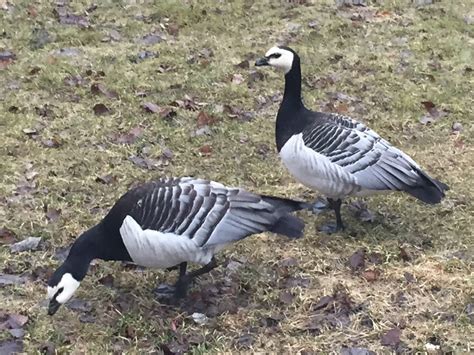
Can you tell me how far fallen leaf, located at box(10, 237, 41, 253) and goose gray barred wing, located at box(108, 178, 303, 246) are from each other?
0.87m

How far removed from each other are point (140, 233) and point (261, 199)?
0.75 m

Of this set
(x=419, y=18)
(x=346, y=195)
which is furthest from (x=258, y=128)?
(x=419, y=18)

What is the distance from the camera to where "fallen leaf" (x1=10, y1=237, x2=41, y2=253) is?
4941 mm

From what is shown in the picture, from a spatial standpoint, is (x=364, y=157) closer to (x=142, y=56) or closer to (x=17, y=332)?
(x=17, y=332)

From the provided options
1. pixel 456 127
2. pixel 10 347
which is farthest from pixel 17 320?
pixel 456 127

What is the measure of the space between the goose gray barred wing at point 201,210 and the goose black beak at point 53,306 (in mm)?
620

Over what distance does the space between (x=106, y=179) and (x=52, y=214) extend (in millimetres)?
629

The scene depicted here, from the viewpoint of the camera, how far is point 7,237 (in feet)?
16.6

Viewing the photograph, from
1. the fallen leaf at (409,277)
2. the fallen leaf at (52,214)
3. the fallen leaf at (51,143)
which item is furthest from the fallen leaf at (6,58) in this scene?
the fallen leaf at (409,277)

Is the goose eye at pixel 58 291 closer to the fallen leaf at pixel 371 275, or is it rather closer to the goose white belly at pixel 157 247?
the goose white belly at pixel 157 247

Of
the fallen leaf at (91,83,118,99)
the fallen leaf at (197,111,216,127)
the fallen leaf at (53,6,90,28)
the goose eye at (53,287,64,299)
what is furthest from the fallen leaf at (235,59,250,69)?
the goose eye at (53,287,64,299)

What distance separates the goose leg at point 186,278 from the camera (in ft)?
14.9

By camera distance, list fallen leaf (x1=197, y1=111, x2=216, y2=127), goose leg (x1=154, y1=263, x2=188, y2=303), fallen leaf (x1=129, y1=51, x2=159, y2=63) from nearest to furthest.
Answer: goose leg (x1=154, y1=263, x2=188, y2=303), fallen leaf (x1=197, y1=111, x2=216, y2=127), fallen leaf (x1=129, y1=51, x2=159, y2=63)

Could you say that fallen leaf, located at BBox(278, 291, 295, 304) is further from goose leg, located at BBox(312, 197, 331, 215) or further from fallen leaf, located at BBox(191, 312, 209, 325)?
goose leg, located at BBox(312, 197, 331, 215)
